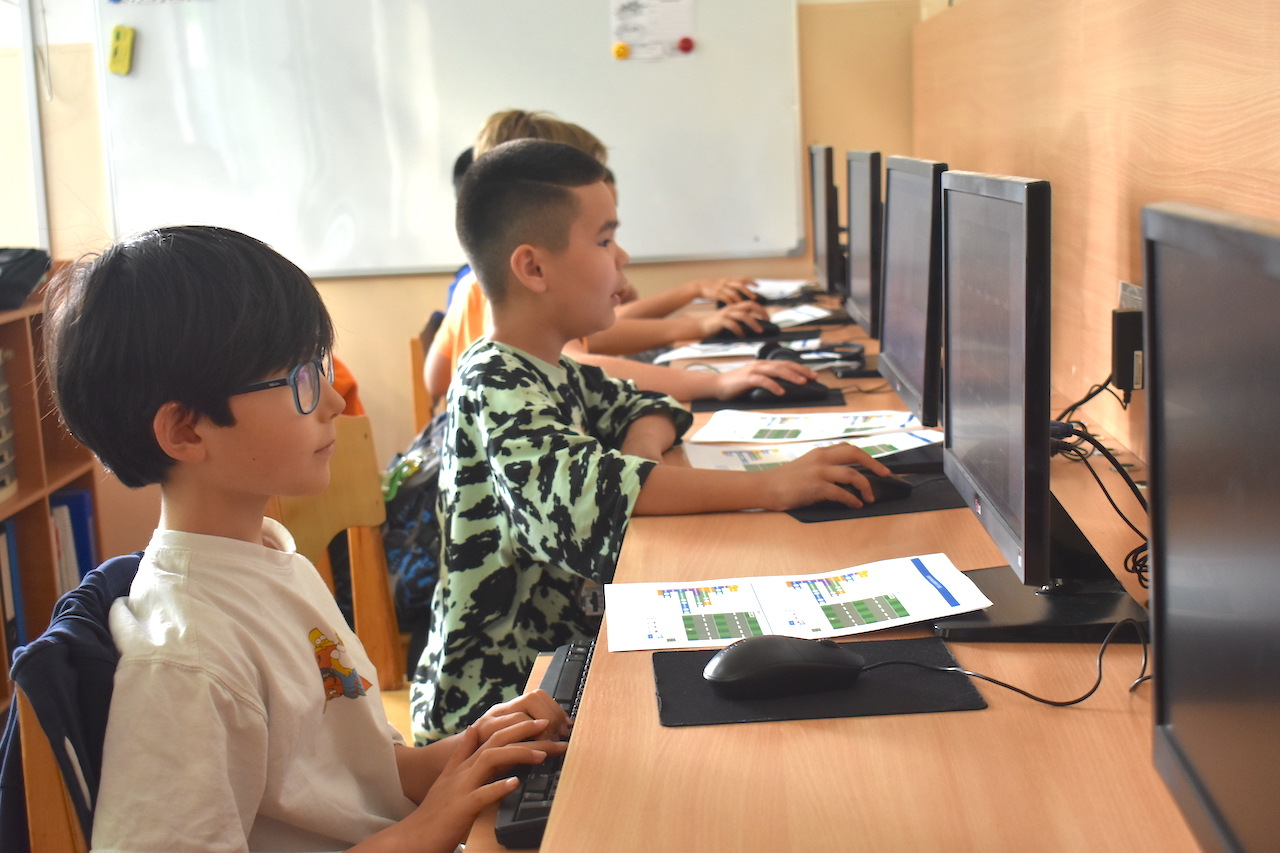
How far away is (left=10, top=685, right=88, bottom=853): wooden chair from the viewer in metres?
0.77

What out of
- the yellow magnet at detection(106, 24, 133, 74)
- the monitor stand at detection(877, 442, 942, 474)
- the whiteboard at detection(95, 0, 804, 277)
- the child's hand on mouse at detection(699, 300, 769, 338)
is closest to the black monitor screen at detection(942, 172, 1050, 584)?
the monitor stand at detection(877, 442, 942, 474)

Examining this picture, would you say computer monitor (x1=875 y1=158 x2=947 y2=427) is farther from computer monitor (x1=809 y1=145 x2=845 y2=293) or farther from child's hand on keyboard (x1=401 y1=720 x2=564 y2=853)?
computer monitor (x1=809 y1=145 x2=845 y2=293)

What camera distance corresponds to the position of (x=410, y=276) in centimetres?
394

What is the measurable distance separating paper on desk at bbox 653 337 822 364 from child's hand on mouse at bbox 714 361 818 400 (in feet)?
1.37

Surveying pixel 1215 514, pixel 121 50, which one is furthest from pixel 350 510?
pixel 121 50

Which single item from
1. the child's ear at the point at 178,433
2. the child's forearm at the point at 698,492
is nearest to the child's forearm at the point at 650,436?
the child's forearm at the point at 698,492

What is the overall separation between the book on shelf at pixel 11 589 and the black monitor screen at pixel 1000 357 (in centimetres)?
222

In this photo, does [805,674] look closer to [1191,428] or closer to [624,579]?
[624,579]

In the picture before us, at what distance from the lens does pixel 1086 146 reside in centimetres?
173

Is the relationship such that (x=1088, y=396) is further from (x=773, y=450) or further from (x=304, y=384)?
(x=304, y=384)

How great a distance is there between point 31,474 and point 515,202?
162 centimetres

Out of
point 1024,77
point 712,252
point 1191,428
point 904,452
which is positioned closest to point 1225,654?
point 1191,428

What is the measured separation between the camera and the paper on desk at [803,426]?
179cm

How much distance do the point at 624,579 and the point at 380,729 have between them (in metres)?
0.30
